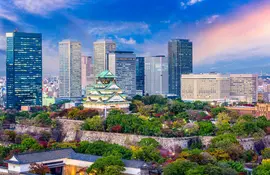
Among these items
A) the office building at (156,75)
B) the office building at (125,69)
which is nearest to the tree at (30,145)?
the office building at (125,69)

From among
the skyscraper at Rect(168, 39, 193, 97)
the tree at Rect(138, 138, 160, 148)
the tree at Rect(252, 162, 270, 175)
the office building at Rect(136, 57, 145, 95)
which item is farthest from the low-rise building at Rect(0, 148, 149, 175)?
the office building at Rect(136, 57, 145, 95)

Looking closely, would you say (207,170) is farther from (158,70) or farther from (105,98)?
(158,70)

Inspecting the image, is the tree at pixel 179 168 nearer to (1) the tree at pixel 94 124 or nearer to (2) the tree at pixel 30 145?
(2) the tree at pixel 30 145

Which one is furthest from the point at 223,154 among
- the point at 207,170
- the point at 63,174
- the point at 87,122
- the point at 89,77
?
the point at 89,77

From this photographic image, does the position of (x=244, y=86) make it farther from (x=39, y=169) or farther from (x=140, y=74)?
(x=39, y=169)

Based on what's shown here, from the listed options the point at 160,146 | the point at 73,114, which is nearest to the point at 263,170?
the point at 160,146

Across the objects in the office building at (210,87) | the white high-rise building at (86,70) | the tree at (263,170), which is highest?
the white high-rise building at (86,70)

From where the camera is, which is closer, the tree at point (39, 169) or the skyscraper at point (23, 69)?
the tree at point (39, 169)
